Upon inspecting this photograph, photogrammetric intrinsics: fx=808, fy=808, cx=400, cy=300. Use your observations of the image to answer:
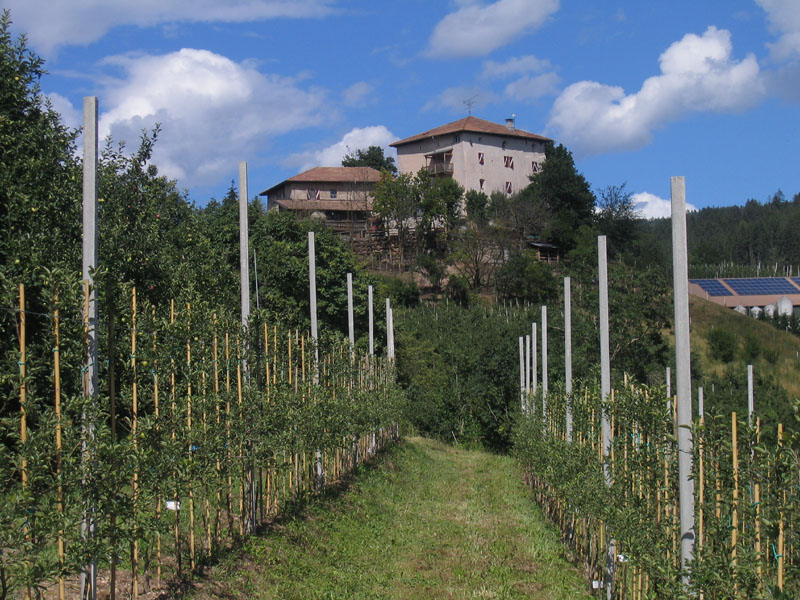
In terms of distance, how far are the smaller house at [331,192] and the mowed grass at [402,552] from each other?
4233 cm

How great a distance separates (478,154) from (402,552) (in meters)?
56.2

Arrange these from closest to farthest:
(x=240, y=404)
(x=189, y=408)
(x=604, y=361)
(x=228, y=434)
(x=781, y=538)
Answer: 1. (x=781, y=538)
2. (x=189, y=408)
3. (x=228, y=434)
4. (x=240, y=404)
5. (x=604, y=361)

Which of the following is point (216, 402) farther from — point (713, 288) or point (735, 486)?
point (713, 288)

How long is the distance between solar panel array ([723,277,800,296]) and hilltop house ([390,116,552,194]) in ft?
58.5

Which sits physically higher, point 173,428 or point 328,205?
point 328,205

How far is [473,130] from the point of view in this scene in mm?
62312

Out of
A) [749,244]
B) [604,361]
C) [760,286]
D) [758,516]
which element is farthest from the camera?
[749,244]

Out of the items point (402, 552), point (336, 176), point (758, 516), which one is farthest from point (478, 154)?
point (758, 516)

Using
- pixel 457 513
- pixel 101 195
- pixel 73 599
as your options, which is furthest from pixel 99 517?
pixel 457 513

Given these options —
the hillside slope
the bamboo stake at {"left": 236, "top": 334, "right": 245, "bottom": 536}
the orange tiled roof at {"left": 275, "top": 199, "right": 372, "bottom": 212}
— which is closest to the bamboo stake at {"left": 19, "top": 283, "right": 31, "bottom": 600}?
the bamboo stake at {"left": 236, "top": 334, "right": 245, "bottom": 536}

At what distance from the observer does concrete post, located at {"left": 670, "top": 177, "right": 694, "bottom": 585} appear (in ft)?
16.4

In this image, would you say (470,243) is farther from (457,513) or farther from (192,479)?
(192,479)

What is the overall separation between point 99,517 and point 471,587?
4506mm

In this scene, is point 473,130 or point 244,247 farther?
point 473,130
